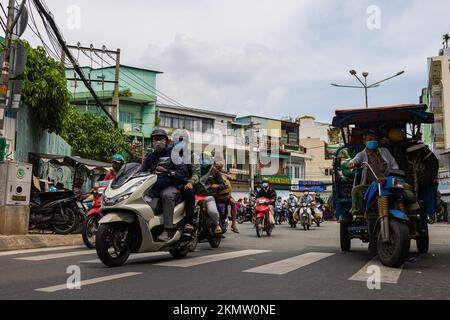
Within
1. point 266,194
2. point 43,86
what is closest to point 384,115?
point 266,194

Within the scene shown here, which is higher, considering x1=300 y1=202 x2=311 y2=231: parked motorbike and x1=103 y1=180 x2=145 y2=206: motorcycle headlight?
x1=103 y1=180 x2=145 y2=206: motorcycle headlight

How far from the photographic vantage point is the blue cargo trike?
603cm

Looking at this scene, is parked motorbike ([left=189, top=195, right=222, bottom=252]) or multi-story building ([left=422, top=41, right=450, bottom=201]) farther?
multi-story building ([left=422, top=41, right=450, bottom=201])

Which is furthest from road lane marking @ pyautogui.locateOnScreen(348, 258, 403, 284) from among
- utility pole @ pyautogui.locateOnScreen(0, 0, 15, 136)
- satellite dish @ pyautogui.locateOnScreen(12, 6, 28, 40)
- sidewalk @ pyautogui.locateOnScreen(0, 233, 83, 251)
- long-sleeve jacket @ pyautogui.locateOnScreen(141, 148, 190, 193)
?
satellite dish @ pyautogui.locateOnScreen(12, 6, 28, 40)

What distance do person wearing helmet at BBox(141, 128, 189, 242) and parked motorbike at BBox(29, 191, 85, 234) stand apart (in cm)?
564

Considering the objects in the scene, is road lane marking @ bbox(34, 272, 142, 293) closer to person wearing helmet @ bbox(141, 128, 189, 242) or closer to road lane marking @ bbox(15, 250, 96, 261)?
person wearing helmet @ bbox(141, 128, 189, 242)

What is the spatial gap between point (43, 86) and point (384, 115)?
982cm

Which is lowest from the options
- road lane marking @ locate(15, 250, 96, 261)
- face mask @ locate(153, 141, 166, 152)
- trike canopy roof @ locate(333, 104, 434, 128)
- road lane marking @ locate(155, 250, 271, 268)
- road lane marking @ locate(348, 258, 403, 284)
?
road lane marking @ locate(15, 250, 96, 261)

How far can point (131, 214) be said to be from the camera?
605cm

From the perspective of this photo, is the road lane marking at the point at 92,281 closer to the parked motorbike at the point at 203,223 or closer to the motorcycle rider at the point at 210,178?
the parked motorbike at the point at 203,223
